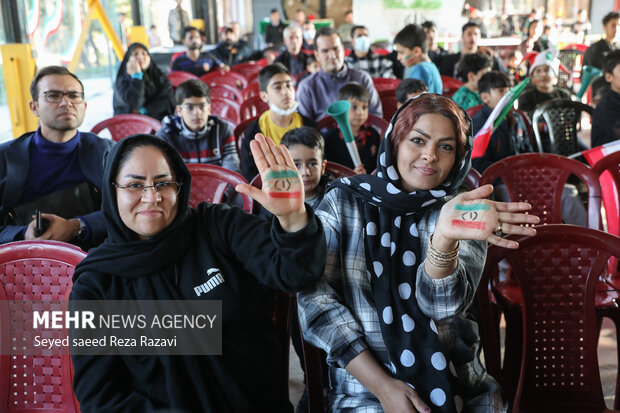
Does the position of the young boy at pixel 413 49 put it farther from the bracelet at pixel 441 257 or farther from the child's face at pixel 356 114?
the bracelet at pixel 441 257

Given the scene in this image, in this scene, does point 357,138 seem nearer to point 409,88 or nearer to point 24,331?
point 409,88

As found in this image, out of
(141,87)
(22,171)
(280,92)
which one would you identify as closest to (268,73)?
(280,92)

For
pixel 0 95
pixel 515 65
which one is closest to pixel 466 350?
pixel 0 95

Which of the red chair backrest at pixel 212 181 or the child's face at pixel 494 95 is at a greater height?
the child's face at pixel 494 95

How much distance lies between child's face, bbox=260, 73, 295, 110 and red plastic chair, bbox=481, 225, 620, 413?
187cm

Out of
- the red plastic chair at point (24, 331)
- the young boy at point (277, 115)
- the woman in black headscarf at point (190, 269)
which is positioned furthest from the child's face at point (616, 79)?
the red plastic chair at point (24, 331)

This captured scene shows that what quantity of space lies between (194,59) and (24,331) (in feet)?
18.3

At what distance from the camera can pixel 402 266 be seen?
1363 mm

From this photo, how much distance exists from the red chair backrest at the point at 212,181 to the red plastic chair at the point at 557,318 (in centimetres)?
110

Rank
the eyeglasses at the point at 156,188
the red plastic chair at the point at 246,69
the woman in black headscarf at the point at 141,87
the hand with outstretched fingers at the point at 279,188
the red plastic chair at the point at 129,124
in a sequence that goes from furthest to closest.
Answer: the red plastic chair at the point at 246,69 < the woman in black headscarf at the point at 141,87 < the red plastic chair at the point at 129,124 < the eyeglasses at the point at 156,188 < the hand with outstretched fingers at the point at 279,188

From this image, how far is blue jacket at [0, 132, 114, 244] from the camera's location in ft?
6.68

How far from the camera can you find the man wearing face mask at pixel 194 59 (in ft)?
21.2

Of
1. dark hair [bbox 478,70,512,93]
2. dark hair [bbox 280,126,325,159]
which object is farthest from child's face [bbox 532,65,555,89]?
dark hair [bbox 280,126,325,159]

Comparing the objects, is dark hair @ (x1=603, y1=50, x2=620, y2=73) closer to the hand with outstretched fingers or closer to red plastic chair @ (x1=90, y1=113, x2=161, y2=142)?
red plastic chair @ (x1=90, y1=113, x2=161, y2=142)
